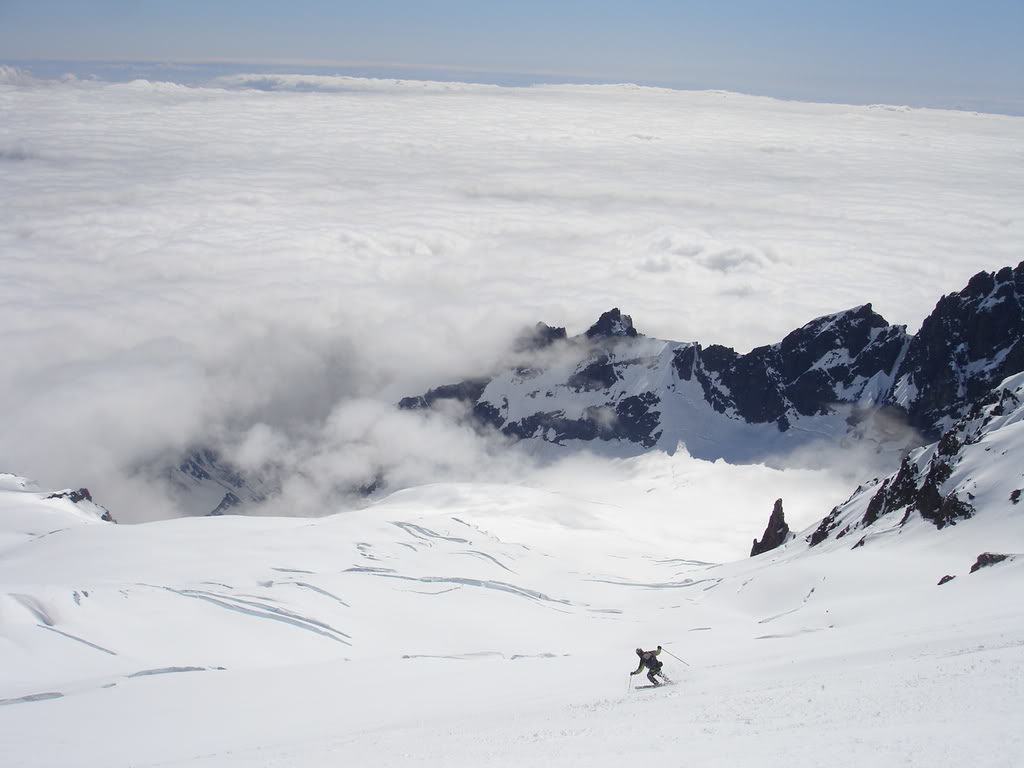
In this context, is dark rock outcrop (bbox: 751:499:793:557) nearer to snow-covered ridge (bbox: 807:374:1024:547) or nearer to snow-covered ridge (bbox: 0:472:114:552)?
snow-covered ridge (bbox: 807:374:1024:547)

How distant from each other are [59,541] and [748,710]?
293ft

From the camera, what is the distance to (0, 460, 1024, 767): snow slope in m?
26.3

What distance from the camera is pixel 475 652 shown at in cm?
6744

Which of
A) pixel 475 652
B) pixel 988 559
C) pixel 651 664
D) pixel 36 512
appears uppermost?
pixel 988 559

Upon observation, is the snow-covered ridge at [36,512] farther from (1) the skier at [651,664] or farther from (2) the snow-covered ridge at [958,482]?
(1) the skier at [651,664]

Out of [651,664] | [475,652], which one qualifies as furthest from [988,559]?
[475,652]

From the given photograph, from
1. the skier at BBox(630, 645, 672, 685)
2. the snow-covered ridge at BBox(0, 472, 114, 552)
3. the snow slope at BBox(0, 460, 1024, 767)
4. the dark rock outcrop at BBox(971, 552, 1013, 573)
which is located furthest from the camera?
the snow-covered ridge at BBox(0, 472, 114, 552)

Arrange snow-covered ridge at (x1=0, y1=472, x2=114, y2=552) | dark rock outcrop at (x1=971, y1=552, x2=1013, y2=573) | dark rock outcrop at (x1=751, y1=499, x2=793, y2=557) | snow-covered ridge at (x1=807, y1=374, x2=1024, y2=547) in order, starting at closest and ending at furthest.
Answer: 1. dark rock outcrop at (x1=971, y1=552, x2=1013, y2=573)
2. snow-covered ridge at (x1=807, y1=374, x2=1024, y2=547)
3. dark rock outcrop at (x1=751, y1=499, x2=793, y2=557)
4. snow-covered ridge at (x1=0, y1=472, x2=114, y2=552)

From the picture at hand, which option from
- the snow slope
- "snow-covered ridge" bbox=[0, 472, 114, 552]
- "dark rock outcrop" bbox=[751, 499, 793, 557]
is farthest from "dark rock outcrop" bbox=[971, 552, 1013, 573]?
"snow-covered ridge" bbox=[0, 472, 114, 552]

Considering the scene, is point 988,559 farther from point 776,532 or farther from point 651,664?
point 776,532

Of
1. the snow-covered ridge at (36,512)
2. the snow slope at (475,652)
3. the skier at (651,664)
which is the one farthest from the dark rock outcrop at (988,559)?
the snow-covered ridge at (36,512)

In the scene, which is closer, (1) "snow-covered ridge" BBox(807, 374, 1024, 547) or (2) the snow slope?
(2) the snow slope

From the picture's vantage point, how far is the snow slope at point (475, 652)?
86.3 feet

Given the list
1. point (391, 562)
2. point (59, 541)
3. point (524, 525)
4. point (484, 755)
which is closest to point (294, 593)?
point (391, 562)
